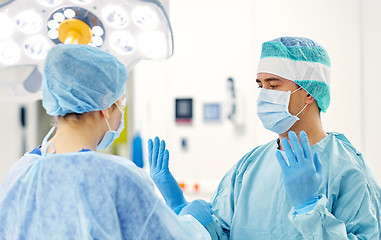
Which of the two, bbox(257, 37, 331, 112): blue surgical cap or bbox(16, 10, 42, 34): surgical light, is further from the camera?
bbox(257, 37, 331, 112): blue surgical cap

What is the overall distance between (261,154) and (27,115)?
2.99 metres

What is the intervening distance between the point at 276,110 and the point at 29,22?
35.1 inches

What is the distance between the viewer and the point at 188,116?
10.5 feet

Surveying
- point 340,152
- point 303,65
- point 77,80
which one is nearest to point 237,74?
point 303,65

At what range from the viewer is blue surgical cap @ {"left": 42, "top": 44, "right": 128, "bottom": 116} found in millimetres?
1077

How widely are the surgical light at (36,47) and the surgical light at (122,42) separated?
0.22 m

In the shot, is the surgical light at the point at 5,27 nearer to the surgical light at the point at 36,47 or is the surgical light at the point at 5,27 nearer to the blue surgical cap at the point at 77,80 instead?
the surgical light at the point at 36,47

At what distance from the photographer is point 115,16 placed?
137cm

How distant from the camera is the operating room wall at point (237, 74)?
2.62 m

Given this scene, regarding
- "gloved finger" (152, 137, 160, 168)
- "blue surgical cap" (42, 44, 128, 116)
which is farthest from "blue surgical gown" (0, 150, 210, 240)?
"gloved finger" (152, 137, 160, 168)

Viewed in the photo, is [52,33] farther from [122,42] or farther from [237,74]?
[237,74]

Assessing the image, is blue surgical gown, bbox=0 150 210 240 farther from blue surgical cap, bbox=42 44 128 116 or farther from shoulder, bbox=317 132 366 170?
shoulder, bbox=317 132 366 170

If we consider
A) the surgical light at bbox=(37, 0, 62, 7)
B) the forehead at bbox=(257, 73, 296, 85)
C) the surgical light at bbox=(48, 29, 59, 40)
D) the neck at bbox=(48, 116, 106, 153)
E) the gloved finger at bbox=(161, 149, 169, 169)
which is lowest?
the gloved finger at bbox=(161, 149, 169, 169)

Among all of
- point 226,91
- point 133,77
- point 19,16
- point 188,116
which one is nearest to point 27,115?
point 133,77
